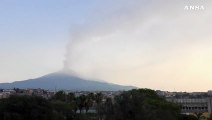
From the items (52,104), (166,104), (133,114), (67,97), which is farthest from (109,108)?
(67,97)

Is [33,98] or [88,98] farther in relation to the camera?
[88,98]

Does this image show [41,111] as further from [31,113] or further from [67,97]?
[67,97]

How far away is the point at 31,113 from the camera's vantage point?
3044cm

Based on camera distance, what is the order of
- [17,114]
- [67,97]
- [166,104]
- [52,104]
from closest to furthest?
[17,114] → [52,104] → [166,104] → [67,97]

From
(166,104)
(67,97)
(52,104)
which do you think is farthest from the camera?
(67,97)

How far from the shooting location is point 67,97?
57000mm

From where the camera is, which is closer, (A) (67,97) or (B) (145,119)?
(B) (145,119)

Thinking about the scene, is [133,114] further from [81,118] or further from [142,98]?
[81,118]

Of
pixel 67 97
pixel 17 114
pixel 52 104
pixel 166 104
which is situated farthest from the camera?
pixel 67 97

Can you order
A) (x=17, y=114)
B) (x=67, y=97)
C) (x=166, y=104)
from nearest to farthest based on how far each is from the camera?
(x=17, y=114) → (x=166, y=104) → (x=67, y=97)

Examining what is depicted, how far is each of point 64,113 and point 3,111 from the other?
A: 4529 millimetres

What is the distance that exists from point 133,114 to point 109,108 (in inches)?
75.3

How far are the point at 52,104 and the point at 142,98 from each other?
21.1ft

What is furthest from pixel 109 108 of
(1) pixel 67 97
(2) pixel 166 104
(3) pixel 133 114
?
(1) pixel 67 97
